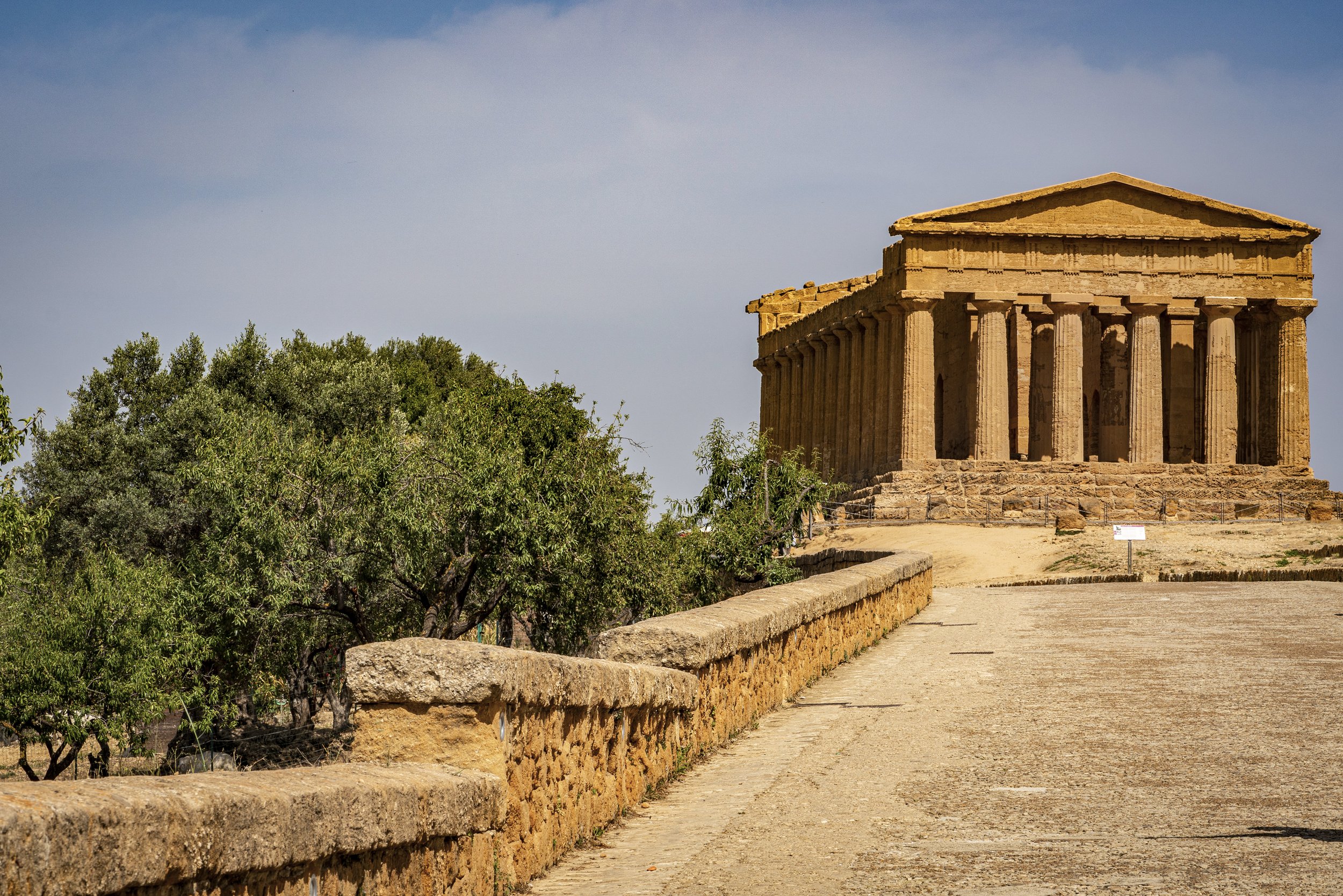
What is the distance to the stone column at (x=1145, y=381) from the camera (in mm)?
56875

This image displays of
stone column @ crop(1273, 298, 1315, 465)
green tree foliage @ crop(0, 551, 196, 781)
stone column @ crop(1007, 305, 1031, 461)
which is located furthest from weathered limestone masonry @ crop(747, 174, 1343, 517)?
green tree foliage @ crop(0, 551, 196, 781)

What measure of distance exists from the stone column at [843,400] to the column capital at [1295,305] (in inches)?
673

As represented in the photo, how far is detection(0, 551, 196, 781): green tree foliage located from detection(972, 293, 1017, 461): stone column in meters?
32.7

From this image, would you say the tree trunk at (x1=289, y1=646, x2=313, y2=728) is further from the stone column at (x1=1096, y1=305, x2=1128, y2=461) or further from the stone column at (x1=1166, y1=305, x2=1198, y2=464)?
the stone column at (x1=1166, y1=305, x2=1198, y2=464)

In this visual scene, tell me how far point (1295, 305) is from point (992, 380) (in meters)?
12.1

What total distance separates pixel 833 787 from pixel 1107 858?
88.4 inches

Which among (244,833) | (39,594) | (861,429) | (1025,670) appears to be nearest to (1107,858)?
(244,833)

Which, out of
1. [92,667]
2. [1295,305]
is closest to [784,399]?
[1295,305]

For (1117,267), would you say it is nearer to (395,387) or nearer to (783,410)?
(783,410)

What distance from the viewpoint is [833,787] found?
877 cm

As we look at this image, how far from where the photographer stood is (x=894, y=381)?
57781 millimetres

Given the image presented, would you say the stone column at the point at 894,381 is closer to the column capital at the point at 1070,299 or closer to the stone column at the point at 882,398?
the stone column at the point at 882,398

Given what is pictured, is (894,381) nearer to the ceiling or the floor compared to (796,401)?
nearer to the floor

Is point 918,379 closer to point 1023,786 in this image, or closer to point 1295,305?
point 1295,305
